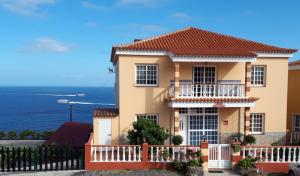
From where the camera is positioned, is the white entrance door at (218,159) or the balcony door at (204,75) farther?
the balcony door at (204,75)

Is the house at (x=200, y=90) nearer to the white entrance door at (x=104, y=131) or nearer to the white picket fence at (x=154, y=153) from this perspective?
the white entrance door at (x=104, y=131)

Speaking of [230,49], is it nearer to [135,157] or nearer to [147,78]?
[147,78]

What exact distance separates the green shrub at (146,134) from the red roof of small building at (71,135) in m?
6.72

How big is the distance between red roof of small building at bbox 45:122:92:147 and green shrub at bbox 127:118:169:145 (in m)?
6.72

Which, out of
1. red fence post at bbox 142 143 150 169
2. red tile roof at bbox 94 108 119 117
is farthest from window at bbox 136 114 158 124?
red fence post at bbox 142 143 150 169

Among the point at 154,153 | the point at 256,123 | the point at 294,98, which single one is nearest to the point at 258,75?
the point at 256,123

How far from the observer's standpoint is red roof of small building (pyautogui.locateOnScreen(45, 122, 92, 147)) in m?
25.9

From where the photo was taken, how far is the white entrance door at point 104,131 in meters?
21.6

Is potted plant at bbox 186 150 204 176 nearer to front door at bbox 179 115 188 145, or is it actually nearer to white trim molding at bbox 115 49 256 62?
front door at bbox 179 115 188 145

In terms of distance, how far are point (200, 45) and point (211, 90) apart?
10.7 feet

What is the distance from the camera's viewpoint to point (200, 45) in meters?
22.5

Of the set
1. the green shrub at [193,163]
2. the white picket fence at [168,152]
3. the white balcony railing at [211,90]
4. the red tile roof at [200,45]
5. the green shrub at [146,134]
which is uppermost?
the red tile roof at [200,45]

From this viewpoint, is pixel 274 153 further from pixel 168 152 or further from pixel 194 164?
pixel 168 152

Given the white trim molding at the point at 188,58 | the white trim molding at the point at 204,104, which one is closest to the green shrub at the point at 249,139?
the white trim molding at the point at 204,104
